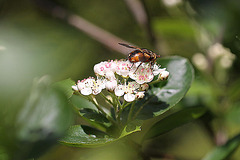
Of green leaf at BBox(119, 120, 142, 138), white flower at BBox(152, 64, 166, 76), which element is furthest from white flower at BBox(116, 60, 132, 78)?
green leaf at BBox(119, 120, 142, 138)

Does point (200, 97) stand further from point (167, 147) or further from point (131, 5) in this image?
point (167, 147)

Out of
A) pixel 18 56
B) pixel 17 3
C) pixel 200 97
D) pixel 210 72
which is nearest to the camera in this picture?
pixel 18 56

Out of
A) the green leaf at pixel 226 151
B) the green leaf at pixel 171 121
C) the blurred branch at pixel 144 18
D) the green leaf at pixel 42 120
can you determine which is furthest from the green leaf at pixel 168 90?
the blurred branch at pixel 144 18

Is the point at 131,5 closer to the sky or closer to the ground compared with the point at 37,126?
closer to the sky

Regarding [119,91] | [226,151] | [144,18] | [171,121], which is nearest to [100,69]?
[119,91]

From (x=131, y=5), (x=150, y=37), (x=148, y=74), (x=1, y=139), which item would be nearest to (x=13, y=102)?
(x=1, y=139)

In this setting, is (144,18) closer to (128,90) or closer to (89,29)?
(89,29)

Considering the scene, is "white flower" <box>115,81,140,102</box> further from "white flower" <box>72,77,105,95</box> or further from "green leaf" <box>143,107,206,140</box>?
"green leaf" <box>143,107,206,140</box>
